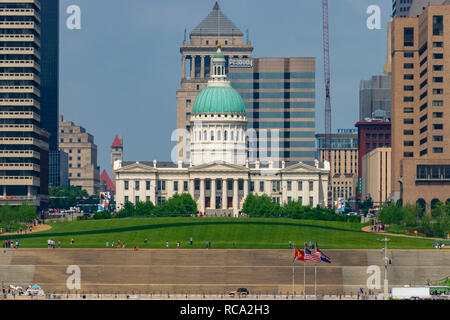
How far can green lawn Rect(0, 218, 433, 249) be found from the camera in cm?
16712

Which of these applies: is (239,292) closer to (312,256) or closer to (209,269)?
(312,256)

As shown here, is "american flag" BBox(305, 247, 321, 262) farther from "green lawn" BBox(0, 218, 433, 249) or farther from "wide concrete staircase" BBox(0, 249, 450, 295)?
"green lawn" BBox(0, 218, 433, 249)

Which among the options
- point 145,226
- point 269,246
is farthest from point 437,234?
point 145,226

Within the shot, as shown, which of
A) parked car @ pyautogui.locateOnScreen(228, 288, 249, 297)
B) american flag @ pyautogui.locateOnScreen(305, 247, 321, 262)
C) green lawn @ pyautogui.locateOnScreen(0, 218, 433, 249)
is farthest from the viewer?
green lawn @ pyautogui.locateOnScreen(0, 218, 433, 249)

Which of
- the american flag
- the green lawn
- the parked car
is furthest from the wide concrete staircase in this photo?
the green lawn

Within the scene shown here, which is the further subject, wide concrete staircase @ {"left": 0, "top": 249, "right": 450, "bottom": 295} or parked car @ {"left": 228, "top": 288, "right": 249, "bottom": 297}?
wide concrete staircase @ {"left": 0, "top": 249, "right": 450, "bottom": 295}

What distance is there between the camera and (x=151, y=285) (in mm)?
138500


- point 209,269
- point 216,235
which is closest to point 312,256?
point 209,269

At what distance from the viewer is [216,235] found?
183375mm

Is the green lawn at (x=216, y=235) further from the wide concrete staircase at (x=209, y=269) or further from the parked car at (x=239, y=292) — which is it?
the parked car at (x=239, y=292)

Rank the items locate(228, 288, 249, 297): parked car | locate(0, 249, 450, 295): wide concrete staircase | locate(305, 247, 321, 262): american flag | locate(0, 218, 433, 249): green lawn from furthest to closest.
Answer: locate(0, 218, 433, 249): green lawn < locate(0, 249, 450, 295): wide concrete staircase < locate(228, 288, 249, 297): parked car < locate(305, 247, 321, 262): american flag

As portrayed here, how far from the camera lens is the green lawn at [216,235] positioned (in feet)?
548

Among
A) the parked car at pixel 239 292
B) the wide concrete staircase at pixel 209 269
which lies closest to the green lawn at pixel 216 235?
the wide concrete staircase at pixel 209 269
